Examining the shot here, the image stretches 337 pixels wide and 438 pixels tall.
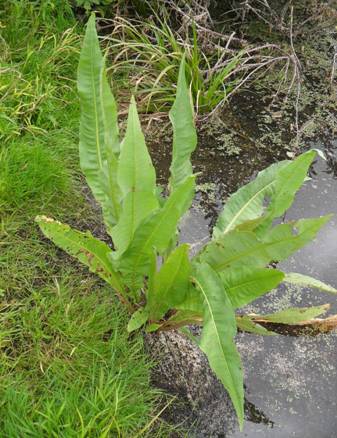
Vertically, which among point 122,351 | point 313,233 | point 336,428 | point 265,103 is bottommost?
point 336,428

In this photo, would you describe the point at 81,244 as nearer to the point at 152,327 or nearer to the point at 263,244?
the point at 152,327

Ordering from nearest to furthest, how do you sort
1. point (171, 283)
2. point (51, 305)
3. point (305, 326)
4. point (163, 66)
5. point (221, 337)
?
point (221, 337) < point (171, 283) < point (51, 305) < point (305, 326) < point (163, 66)

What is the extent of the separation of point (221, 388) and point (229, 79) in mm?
1879

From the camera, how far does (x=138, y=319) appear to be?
189 cm

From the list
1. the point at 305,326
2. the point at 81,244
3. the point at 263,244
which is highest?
the point at 263,244

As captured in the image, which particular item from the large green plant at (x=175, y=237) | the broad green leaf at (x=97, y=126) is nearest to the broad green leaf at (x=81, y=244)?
the large green plant at (x=175, y=237)

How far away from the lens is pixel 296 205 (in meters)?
2.61

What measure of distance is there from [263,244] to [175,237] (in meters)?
0.38

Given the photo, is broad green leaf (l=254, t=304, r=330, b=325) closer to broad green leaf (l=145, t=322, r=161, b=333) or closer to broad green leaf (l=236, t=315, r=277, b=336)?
broad green leaf (l=236, t=315, r=277, b=336)

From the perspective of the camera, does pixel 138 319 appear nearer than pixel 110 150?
No

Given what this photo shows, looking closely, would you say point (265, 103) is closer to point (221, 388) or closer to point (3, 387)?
point (221, 388)

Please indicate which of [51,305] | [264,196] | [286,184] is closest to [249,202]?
[264,196]

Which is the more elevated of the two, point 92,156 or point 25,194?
point 92,156

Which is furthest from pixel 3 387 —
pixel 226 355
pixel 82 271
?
pixel 226 355
